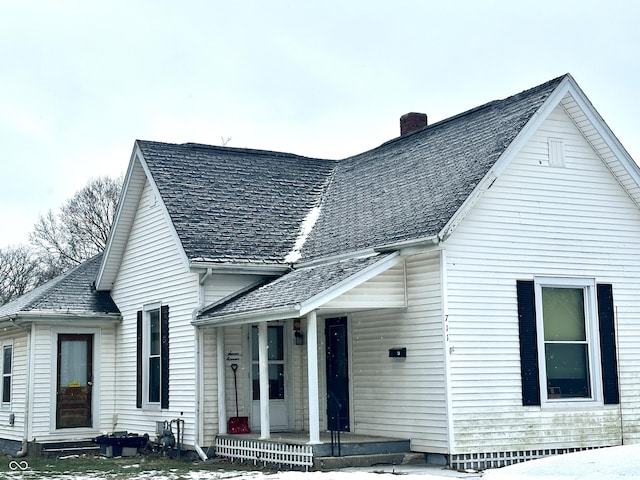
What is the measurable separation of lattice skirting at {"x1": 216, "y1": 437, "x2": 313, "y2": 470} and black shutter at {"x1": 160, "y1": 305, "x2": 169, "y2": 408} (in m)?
1.96

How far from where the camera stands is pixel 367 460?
14.4 meters

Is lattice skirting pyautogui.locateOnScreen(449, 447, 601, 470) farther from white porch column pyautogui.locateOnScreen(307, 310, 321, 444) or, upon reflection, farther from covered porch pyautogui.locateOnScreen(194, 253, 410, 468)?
white porch column pyautogui.locateOnScreen(307, 310, 321, 444)

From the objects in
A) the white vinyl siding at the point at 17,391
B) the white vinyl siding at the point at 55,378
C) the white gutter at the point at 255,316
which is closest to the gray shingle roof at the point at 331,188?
the white gutter at the point at 255,316

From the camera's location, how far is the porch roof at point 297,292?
14133mm

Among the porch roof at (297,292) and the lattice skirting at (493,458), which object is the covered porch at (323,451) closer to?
the lattice skirting at (493,458)

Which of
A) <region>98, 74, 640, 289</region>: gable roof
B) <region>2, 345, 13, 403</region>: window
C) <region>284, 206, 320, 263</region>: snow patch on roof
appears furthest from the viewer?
<region>2, 345, 13, 403</region>: window

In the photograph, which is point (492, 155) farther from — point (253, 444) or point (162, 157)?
point (162, 157)

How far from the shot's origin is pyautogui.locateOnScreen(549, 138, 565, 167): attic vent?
52.1 feet

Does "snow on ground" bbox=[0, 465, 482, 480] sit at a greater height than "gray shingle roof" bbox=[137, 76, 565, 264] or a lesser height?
lesser

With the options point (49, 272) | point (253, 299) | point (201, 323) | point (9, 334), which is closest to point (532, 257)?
point (253, 299)

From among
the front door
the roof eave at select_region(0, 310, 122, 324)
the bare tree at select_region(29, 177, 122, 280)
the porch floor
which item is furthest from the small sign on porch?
the bare tree at select_region(29, 177, 122, 280)

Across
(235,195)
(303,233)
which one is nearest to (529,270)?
(303,233)

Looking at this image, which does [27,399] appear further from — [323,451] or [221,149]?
[323,451]

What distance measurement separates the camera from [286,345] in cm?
1797
